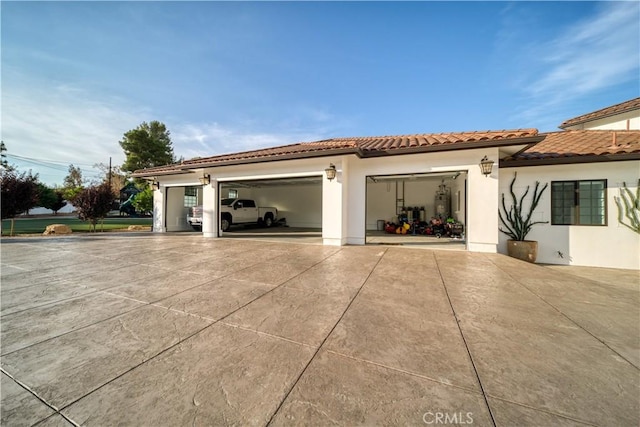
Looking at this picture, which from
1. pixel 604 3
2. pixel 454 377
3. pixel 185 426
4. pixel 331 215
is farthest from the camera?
pixel 331 215

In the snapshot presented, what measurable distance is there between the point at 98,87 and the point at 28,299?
37.1 feet

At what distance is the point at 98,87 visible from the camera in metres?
10.0

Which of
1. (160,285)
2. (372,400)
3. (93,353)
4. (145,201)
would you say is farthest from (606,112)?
(145,201)

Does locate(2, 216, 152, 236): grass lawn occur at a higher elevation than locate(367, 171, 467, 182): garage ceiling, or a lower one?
lower

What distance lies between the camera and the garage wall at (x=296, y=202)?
51.4 ft

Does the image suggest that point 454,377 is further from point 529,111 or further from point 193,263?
point 529,111

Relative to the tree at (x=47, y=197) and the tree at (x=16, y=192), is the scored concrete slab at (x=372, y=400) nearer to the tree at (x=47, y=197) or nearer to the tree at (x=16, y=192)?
the tree at (x=16, y=192)

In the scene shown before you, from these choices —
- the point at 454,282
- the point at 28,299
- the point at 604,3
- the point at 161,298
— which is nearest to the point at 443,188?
the point at 604,3

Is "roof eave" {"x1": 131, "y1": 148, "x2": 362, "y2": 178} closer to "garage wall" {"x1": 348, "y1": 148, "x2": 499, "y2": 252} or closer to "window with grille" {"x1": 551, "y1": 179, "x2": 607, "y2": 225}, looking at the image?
"garage wall" {"x1": 348, "y1": 148, "x2": 499, "y2": 252}

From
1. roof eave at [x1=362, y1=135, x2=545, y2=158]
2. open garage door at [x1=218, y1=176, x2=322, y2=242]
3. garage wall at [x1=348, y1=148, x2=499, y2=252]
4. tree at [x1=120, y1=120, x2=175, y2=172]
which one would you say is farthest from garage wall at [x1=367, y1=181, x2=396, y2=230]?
tree at [x1=120, y1=120, x2=175, y2=172]

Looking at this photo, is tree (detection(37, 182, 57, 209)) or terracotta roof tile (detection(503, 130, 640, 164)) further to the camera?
tree (detection(37, 182, 57, 209))

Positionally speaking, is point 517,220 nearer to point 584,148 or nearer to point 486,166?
point 486,166

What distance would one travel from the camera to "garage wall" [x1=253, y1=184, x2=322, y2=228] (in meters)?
15.7

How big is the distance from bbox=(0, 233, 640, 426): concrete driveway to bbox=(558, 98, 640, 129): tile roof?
1131cm
